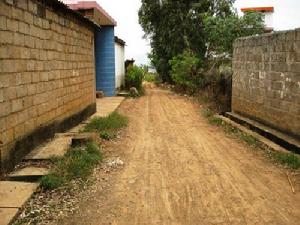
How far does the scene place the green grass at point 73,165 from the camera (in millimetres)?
5269

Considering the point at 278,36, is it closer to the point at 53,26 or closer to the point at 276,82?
the point at 276,82

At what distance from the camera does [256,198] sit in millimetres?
4949

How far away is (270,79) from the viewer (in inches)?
349

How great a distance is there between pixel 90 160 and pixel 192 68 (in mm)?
12528

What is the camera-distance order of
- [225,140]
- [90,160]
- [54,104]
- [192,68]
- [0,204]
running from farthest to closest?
[192,68]
[225,140]
[54,104]
[90,160]
[0,204]

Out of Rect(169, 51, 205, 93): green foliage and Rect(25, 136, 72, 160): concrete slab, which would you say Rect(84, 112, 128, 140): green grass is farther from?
Rect(169, 51, 205, 93): green foliage

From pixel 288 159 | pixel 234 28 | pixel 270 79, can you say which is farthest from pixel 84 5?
pixel 288 159

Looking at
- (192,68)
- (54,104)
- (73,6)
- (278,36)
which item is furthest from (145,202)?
(192,68)

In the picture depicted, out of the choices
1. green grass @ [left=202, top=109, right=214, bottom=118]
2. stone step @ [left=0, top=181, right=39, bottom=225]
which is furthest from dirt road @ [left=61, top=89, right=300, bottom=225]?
green grass @ [left=202, top=109, right=214, bottom=118]

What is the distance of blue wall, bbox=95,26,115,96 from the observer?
699 inches

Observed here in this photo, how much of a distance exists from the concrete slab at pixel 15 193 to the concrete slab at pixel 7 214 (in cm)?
10

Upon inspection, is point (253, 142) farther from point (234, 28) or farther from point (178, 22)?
point (178, 22)

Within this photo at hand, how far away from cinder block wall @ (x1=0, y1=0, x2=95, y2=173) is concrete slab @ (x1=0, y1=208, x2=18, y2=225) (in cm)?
128

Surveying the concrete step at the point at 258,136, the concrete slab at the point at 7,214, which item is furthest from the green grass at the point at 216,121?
the concrete slab at the point at 7,214
